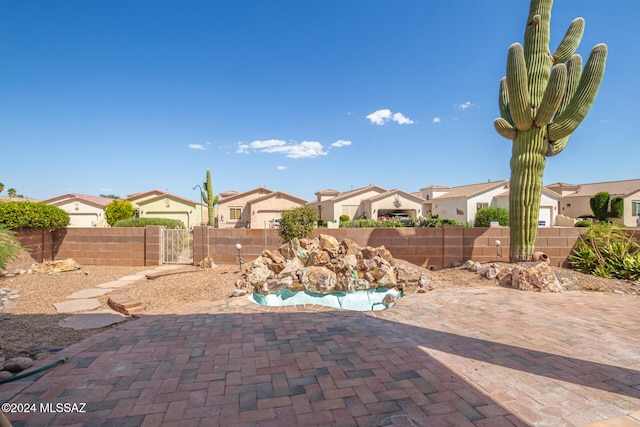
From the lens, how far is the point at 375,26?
11.7 m

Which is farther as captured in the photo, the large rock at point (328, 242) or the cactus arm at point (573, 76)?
the large rock at point (328, 242)

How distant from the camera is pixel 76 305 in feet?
20.1

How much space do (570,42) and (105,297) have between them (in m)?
14.8

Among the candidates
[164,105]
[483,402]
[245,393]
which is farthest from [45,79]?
[483,402]

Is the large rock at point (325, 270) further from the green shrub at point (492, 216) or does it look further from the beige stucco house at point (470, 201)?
the beige stucco house at point (470, 201)

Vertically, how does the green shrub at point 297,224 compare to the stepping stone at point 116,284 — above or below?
above

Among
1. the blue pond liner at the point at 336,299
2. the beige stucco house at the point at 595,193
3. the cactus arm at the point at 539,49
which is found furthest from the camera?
the beige stucco house at the point at 595,193

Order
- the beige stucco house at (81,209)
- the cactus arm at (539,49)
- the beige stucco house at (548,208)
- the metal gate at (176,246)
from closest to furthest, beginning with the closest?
the cactus arm at (539,49)
the metal gate at (176,246)
the beige stucco house at (548,208)
the beige stucco house at (81,209)

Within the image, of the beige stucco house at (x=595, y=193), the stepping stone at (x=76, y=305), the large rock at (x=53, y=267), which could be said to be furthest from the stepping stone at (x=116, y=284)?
the beige stucco house at (x=595, y=193)

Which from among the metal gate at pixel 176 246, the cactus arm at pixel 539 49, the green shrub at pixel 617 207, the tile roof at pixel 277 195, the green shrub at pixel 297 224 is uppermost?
the cactus arm at pixel 539 49

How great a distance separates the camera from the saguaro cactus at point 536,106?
27.2 ft

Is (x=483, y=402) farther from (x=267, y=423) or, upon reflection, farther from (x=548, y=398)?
(x=267, y=423)

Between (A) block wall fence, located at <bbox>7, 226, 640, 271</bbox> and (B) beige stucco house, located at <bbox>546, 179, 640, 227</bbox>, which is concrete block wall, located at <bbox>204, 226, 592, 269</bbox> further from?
(B) beige stucco house, located at <bbox>546, 179, 640, 227</bbox>

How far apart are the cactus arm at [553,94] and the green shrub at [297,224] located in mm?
7414
